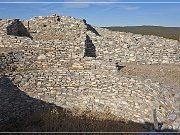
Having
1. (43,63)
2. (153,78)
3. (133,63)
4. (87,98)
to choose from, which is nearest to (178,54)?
(133,63)

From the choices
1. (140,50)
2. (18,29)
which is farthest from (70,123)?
(18,29)

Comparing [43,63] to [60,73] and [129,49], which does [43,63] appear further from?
[129,49]

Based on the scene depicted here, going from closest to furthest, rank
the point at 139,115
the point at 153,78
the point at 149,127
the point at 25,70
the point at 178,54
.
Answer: the point at 149,127 → the point at 139,115 → the point at 153,78 → the point at 25,70 → the point at 178,54

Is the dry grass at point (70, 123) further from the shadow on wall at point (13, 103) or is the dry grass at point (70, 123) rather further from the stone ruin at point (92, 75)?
the stone ruin at point (92, 75)

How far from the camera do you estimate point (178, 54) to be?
2050 centimetres

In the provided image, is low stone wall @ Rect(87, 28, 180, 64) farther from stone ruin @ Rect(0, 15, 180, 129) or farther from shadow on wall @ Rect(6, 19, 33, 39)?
shadow on wall @ Rect(6, 19, 33, 39)

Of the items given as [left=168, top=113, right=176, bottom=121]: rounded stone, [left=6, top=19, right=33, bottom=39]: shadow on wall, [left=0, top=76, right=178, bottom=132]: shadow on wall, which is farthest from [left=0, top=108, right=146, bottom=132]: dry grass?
[left=6, top=19, right=33, bottom=39]: shadow on wall

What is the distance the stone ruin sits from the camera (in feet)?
49.8

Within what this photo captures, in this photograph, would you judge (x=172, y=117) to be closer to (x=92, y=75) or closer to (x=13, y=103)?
(x=92, y=75)

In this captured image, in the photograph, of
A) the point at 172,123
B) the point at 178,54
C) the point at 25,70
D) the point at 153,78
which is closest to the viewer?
the point at 172,123

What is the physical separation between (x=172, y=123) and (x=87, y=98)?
575 centimetres

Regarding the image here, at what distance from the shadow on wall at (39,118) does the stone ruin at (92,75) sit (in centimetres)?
9

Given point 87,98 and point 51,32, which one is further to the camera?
point 51,32

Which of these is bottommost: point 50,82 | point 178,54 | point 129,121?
point 129,121
